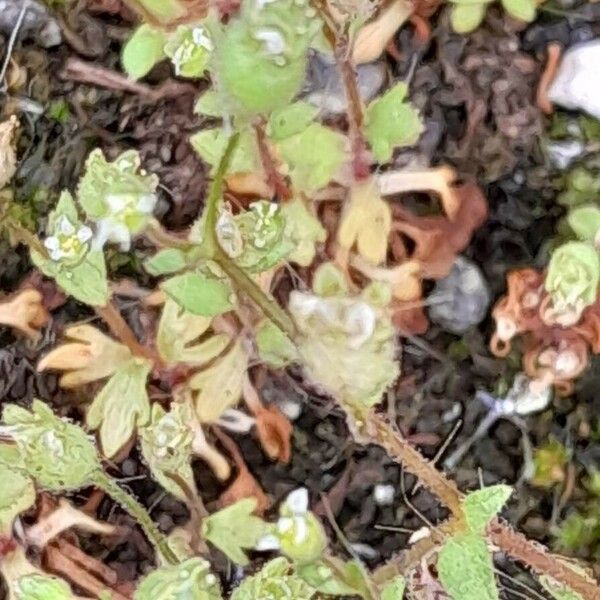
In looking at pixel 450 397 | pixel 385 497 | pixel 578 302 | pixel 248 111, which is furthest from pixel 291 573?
pixel 248 111

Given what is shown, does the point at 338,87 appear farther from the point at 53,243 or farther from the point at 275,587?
the point at 275,587

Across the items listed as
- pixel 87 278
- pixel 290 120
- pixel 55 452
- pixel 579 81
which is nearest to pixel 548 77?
pixel 579 81

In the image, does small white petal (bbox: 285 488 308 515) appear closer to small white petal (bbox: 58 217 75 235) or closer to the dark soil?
the dark soil

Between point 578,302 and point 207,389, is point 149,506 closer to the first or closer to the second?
point 207,389

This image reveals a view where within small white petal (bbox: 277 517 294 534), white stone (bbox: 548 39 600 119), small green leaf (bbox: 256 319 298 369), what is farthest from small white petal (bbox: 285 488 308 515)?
white stone (bbox: 548 39 600 119)

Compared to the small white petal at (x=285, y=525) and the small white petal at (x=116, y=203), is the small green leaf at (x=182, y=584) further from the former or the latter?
the small white petal at (x=116, y=203)

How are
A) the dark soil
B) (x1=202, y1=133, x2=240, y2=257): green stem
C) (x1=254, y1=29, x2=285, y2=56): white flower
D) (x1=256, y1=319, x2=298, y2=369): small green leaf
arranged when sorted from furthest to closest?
the dark soil → (x1=256, y1=319, x2=298, y2=369): small green leaf → (x1=202, y1=133, x2=240, y2=257): green stem → (x1=254, y1=29, x2=285, y2=56): white flower
